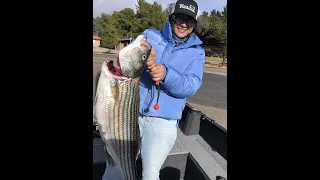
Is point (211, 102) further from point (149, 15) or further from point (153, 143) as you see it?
point (149, 15)

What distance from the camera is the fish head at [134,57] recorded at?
1768 millimetres

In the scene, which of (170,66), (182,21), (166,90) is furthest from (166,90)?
(182,21)

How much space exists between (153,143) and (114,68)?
790 millimetres

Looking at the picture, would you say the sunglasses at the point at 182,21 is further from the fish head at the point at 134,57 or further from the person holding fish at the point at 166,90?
the fish head at the point at 134,57

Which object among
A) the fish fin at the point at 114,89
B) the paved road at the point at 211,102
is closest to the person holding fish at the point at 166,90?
the fish fin at the point at 114,89

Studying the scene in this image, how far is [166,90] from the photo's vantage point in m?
2.11

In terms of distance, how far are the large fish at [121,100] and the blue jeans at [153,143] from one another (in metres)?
0.22

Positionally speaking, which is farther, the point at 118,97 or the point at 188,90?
the point at 188,90
